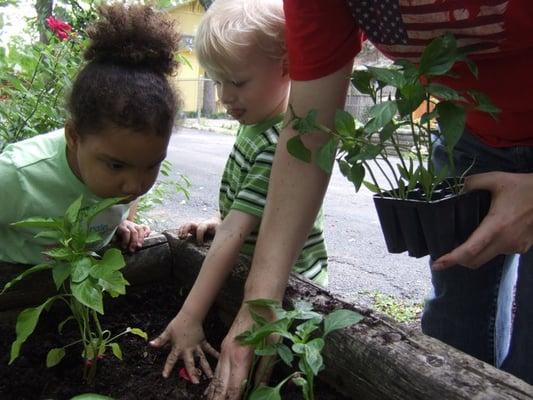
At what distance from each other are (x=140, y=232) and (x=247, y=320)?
2.51 feet

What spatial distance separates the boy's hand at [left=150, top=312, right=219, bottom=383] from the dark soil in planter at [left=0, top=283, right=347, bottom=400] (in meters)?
0.03

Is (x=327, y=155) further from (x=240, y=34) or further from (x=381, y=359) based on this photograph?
(x=240, y=34)

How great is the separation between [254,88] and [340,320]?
0.86 metres

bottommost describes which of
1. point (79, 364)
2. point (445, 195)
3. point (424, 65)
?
point (79, 364)

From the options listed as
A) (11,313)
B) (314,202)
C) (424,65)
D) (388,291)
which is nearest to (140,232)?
(11,313)

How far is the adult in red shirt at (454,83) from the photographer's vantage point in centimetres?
98

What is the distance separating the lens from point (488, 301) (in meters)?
1.65

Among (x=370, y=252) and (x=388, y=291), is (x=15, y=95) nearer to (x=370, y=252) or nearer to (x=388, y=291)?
(x=388, y=291)

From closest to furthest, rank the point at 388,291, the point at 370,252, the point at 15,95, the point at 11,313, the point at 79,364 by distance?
1. the point at 79,364
2. the point at 11,313
3. the point at 15,95
4. the point at 388,291
5. the point at 370,252

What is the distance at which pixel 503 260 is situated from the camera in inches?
63.1

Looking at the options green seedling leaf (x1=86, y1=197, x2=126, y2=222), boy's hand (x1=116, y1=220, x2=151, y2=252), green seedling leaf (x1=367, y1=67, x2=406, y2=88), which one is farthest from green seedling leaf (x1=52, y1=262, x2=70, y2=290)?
green seedling leaf (x1=367, y1=67, x2=406, y2=88)

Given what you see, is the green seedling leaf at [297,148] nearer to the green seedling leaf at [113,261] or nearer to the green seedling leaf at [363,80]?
the green seedling leaf at [363,80]

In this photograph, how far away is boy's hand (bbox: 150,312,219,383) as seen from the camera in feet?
4.21

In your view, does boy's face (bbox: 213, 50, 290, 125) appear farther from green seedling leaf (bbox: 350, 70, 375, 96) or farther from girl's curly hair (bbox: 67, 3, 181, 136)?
green seedling leaf (bbox: 350, 70, 375, 96)
